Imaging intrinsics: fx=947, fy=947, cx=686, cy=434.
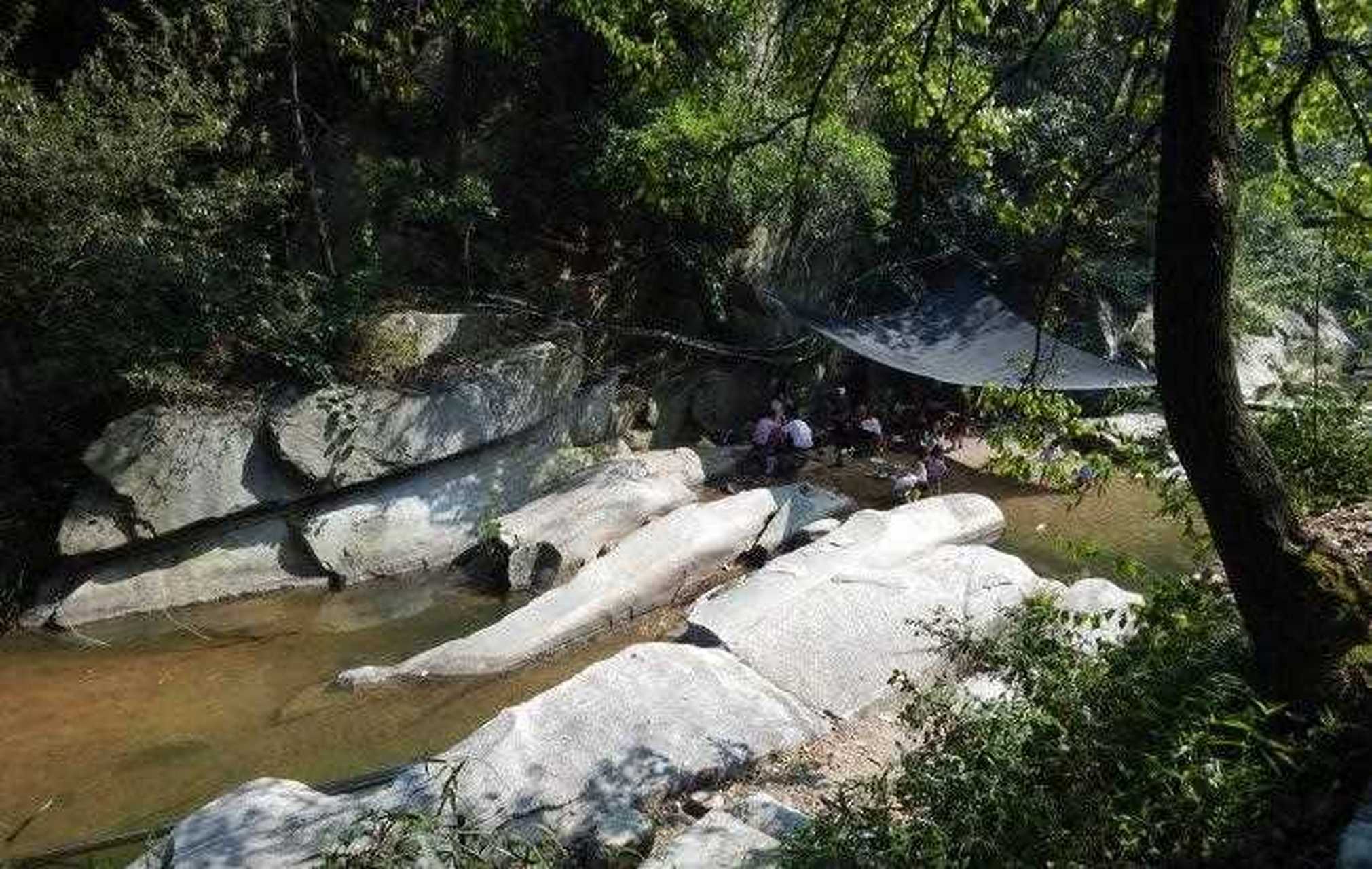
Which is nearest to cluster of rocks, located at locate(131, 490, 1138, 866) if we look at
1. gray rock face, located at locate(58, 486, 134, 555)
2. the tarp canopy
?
the tarp canopy

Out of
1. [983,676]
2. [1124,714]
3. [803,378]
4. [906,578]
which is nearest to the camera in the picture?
[1124,714]

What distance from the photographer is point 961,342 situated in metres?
12.2

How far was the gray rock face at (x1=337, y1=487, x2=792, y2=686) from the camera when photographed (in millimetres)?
6949

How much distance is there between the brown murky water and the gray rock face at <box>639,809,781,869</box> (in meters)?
2.47

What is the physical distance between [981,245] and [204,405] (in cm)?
1106

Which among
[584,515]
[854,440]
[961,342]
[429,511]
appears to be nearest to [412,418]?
[429,511]

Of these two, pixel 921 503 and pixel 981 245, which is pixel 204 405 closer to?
pixel 921 503

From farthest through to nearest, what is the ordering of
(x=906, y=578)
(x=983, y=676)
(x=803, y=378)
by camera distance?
(x=803, y=378)
(x=906, y=578)
(x=983, y=676)

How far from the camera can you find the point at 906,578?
22.8ft

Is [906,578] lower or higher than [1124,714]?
lower

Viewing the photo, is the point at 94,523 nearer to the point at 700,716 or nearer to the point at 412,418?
the point at 412,418

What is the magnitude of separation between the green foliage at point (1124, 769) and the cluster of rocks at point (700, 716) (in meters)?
0.34

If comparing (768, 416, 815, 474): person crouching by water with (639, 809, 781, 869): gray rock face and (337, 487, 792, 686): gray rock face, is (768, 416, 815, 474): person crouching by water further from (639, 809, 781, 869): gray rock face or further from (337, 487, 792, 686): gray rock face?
(639, 809, 781, 869): gray rock face

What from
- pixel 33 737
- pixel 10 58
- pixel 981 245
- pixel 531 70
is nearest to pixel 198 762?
pixel 33 737
